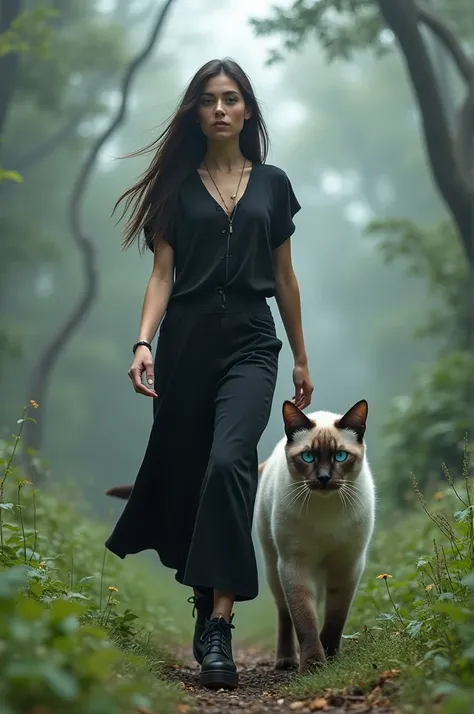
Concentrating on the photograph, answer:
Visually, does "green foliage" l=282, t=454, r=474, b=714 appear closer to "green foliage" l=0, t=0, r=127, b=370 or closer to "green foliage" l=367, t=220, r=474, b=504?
"green foliage" l=367, t=220, r=474, b=504

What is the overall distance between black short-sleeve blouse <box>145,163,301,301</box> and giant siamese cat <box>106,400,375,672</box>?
62 centimetres

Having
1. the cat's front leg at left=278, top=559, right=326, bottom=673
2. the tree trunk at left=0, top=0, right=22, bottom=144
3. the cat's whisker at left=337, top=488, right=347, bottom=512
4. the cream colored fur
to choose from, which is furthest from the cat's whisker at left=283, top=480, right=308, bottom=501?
the tree trunk at left=0, top=0, right=22, bottom=144

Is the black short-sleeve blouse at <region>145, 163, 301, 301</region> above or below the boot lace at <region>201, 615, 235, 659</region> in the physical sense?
above

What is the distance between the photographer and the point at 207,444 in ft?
14.4

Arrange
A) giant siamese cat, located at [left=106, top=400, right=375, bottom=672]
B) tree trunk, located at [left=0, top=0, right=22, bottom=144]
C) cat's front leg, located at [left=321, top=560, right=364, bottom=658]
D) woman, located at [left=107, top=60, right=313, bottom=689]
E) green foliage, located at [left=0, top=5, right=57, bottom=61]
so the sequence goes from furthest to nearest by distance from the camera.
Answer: tree trunk, located at [left=0, top=0, right=22, bottom=144] → green foliage, located at [left=0, top=5, right=57, bottom=61] → cat's front leg, located at [left=321, top=560, right=364, bottom=658] → giant siamese cat, located at [left=106, top=400, right=375, bottom=672] → woman, located at [left=107, top=60, right=313, bottom=689]

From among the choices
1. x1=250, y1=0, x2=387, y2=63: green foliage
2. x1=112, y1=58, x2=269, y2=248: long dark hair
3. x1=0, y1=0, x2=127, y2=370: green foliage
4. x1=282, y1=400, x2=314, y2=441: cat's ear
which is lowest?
x1=282, y1=400, x2=314, y2=441: cat's ear

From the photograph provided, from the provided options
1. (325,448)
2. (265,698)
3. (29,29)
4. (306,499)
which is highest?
(29,29)

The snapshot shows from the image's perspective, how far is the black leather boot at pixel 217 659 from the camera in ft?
12.7

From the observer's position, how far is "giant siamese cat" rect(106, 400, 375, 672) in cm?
412

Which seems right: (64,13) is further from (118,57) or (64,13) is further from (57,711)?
(57,711)

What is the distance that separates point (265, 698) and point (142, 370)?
1453 millimetres

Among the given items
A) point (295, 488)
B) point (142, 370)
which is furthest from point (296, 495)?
point (142, 370)

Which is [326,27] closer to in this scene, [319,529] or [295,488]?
[295,488]

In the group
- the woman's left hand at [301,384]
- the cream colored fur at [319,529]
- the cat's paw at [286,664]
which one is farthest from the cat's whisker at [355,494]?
the cat's paw at [286,664]
